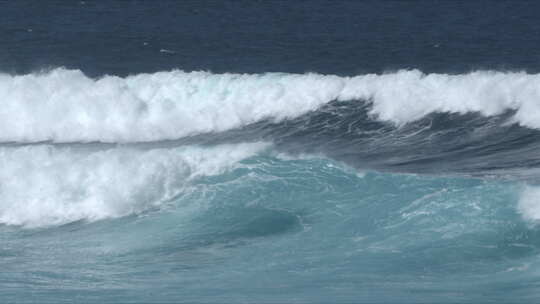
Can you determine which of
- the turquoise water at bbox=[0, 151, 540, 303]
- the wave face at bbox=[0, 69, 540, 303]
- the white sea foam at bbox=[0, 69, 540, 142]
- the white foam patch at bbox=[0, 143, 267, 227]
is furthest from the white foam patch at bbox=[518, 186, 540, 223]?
the white foam patch at bbox=[0, 143, 267, 227]

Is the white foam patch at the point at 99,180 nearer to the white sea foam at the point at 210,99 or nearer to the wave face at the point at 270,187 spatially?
the wave face at the point at 270,187

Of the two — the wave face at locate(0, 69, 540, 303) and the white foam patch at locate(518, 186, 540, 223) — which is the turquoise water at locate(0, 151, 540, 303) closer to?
the wave face at locate(0, 69, 540, 303)

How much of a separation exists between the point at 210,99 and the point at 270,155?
5263mm

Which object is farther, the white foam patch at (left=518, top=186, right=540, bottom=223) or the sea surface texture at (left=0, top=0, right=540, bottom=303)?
the white foam patch at (left=518, top=186, right=540, bottom=223)

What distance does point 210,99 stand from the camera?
29812 millimetres

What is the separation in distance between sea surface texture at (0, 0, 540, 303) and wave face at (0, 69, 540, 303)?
0.18ft

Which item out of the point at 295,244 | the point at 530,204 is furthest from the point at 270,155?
the point at 530,204

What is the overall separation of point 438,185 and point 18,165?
10189 mm

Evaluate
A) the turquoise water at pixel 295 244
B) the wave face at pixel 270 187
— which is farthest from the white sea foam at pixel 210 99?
the turquoise water at pixel 295 244

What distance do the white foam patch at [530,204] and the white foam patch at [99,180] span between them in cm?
658

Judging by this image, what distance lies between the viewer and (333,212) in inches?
886

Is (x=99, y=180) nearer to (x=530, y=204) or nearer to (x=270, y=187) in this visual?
(x=270, y=187)

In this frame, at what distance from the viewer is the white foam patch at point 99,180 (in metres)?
23.8

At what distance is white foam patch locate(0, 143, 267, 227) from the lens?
23.8m
